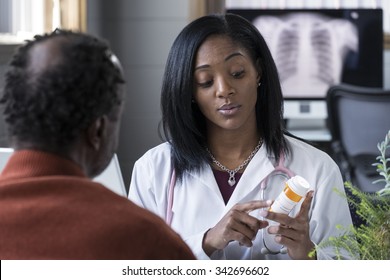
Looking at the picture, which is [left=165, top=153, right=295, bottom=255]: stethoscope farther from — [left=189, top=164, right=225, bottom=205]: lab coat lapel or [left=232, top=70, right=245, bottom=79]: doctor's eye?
[left=232, top=70, right=245, bottom=79]: doctor's eye

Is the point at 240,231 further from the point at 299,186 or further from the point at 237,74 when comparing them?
the point at 237,74

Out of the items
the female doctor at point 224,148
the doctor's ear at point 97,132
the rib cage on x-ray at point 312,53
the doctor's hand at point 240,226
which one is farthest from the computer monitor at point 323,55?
the doctor's ear at point 97,132

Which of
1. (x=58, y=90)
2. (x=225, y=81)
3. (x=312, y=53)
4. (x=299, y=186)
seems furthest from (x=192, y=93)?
(x=312, y=53)

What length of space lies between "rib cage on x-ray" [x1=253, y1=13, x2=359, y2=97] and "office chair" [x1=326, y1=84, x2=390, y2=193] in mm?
512

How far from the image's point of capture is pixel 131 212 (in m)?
0.75

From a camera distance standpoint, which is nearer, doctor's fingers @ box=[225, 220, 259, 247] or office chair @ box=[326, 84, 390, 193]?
doctor's fingers @ box=[225, 220, 259, 247]

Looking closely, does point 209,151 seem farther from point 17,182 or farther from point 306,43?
point 306,43

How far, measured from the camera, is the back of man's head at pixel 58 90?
746 mm

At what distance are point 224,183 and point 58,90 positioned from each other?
74 centimetres

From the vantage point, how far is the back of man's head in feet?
2.45

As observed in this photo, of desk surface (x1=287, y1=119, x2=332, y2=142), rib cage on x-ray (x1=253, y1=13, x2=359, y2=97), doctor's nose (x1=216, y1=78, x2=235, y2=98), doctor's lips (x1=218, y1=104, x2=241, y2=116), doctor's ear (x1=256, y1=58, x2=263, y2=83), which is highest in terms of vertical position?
doctor's ear (x1=256, y1=58, x2=263, y2=83)

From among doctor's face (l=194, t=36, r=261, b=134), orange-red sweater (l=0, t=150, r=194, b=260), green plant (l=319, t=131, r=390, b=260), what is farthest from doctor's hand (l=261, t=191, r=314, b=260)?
orange-red sweater (l=0, t=150, r=194, b=260)

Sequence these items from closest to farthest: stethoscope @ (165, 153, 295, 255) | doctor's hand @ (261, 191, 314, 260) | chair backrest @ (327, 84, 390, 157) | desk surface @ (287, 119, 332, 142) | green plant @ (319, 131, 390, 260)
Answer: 1. green plant @ (319, 131, 390, 260)
2. doctor's hand @ (261, 191, 314, 260)
3. stethoscope @ (165, 153, 295, 255)
4. chair backrest @ (327, 84, 390, 157)
5. desk surface @ (287, 119, 332, 142)

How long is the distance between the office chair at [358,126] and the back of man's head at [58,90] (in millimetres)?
3025
